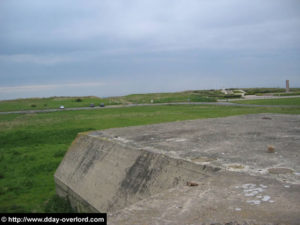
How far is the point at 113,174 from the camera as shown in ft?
21.2

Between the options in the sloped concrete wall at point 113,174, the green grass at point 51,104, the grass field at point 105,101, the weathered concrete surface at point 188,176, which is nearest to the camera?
the weathered concrete surface at point 188,176

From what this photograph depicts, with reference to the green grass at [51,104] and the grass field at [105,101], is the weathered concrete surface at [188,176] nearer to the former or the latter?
the grass field at [105,101]

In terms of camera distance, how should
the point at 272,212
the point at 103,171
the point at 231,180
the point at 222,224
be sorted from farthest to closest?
1. the point at 103,171
2. the point at 231,180
3. the point at 272,212
4. the point at 222,224

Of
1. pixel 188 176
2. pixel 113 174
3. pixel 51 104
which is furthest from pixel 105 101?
pixel 188 176

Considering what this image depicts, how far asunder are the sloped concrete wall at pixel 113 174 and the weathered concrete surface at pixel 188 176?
2 centimetres

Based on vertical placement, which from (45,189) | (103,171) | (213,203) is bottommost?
(45,189)

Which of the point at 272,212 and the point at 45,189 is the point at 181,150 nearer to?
the point at 272,212

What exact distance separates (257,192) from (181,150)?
2.70 meters

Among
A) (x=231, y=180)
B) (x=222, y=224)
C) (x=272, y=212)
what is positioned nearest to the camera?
(x=222, y=224)

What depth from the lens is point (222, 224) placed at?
104 inches

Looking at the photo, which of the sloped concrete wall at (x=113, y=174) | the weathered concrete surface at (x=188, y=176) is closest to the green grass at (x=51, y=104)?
the sloped concrete wall at (x=113, y=174)

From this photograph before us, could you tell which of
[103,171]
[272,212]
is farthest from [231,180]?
[103,171]

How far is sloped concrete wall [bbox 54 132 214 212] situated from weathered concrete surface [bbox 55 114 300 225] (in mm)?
18

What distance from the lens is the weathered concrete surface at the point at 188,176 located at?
304 centimetres
